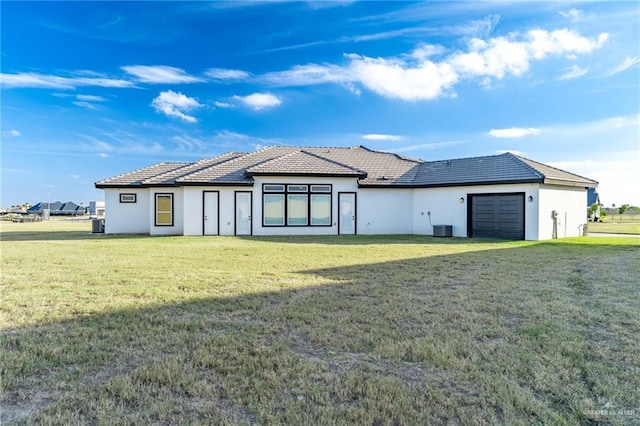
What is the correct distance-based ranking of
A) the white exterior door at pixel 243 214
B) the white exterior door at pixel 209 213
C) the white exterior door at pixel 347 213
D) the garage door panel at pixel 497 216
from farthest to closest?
the white exterior door at pixel 347 213 < the white exterior door at pixel 243 214 < the white exterior door at pixel 209 213 < the garage door panel at pixel 497 216

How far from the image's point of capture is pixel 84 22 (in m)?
15.1

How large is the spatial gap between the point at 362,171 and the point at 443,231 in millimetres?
5092

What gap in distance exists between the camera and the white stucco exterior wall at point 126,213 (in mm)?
20438

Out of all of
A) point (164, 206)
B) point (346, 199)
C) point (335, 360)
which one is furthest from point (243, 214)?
point (335, 360)

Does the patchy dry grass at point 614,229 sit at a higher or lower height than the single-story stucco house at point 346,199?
lower

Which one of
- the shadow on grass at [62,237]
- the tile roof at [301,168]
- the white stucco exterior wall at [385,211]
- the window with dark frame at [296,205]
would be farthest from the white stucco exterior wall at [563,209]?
the shadow on grass at [62,237]

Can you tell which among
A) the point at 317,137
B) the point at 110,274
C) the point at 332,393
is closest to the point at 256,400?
the point at 332,393

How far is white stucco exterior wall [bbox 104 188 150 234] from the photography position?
20.4 metres

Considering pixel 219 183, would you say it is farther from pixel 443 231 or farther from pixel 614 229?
pixel 614 229

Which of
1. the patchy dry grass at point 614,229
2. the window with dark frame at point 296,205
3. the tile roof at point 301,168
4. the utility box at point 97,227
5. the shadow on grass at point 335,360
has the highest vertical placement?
the tile roof at point 301,168

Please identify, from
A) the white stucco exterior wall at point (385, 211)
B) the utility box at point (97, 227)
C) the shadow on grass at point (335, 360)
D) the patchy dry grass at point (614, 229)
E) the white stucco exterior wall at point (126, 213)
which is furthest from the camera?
the patchy dry grass at point (614, 229)

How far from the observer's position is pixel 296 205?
1898cm

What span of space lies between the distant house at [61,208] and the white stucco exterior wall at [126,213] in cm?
4860

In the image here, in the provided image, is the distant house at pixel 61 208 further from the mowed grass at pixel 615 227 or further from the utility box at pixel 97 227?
the mowed grass at pixel 615 227
